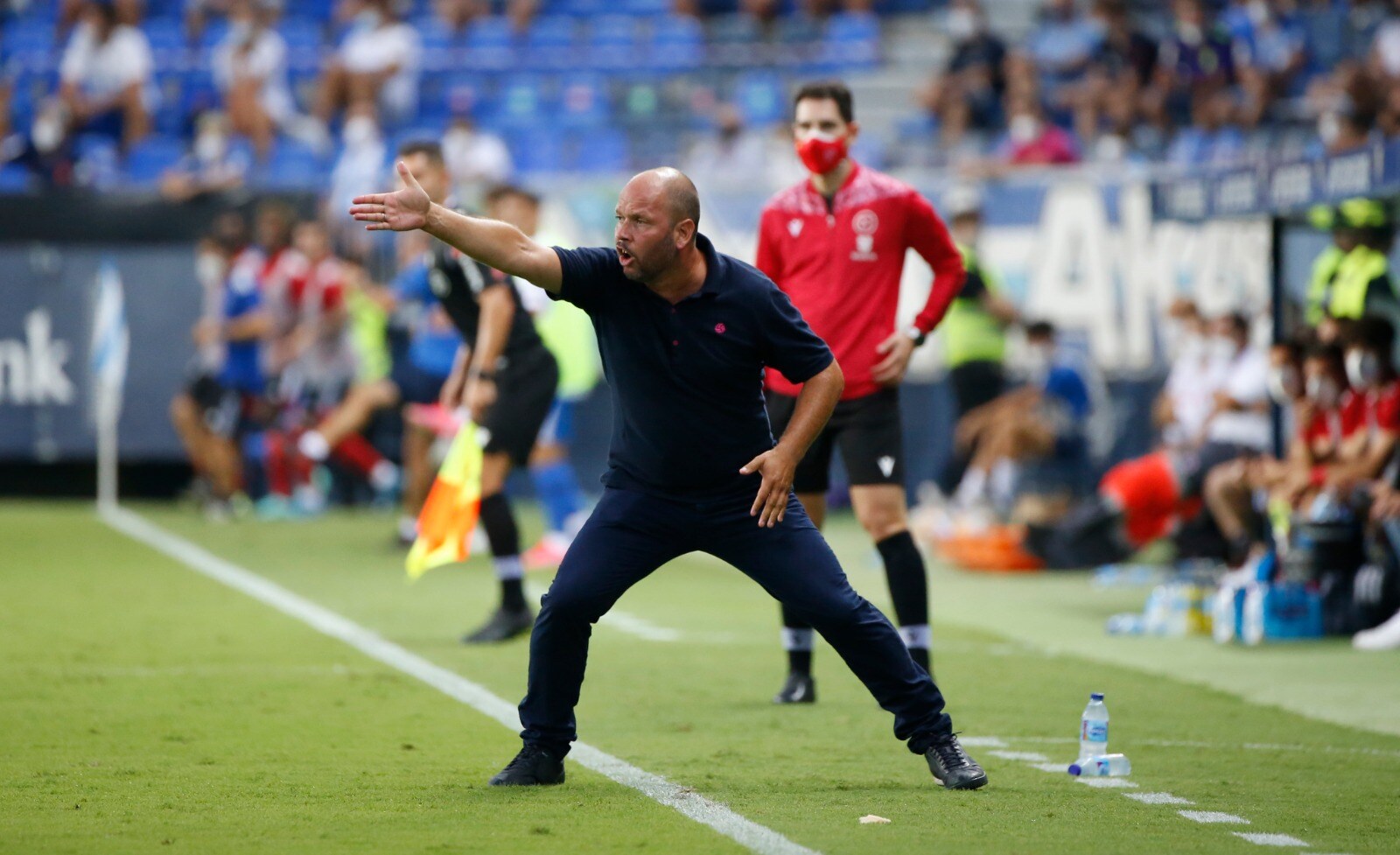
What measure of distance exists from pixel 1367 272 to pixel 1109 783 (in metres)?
7.02

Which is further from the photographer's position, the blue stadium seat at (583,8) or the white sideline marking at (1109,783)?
the blue stadium seat at (583,8)

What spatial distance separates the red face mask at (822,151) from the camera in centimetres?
805

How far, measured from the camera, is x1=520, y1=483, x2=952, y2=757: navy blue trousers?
20.0 feet

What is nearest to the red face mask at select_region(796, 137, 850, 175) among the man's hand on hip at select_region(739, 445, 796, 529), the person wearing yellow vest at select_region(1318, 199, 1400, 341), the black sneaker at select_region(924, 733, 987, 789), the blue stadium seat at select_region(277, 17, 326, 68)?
the man's hand on hip at select_region(739, 445, 796, 529)

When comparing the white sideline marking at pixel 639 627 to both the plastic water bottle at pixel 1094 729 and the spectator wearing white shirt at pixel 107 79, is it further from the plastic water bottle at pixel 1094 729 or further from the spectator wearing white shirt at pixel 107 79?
the spectator wearing white shirt at pixel 107 79

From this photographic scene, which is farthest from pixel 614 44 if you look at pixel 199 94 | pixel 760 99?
pixel 199 94

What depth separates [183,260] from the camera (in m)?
19.0

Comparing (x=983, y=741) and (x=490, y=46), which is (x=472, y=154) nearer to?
(x=490, y=46)

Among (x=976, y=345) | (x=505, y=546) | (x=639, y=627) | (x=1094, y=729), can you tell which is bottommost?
(x=639, y=627)

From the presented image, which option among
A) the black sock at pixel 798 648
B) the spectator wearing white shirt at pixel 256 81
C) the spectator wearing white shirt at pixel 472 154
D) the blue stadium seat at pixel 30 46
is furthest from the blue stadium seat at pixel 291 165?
the black sock at pixel 798 648

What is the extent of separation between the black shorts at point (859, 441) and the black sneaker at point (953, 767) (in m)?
1.77

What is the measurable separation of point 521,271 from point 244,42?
52.9 feet

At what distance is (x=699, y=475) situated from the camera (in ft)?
20.1

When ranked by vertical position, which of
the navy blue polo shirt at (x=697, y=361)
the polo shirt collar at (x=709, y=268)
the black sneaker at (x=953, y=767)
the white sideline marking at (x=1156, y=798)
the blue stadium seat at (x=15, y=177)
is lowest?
the white sideline marking at (x=1156, y=798)
